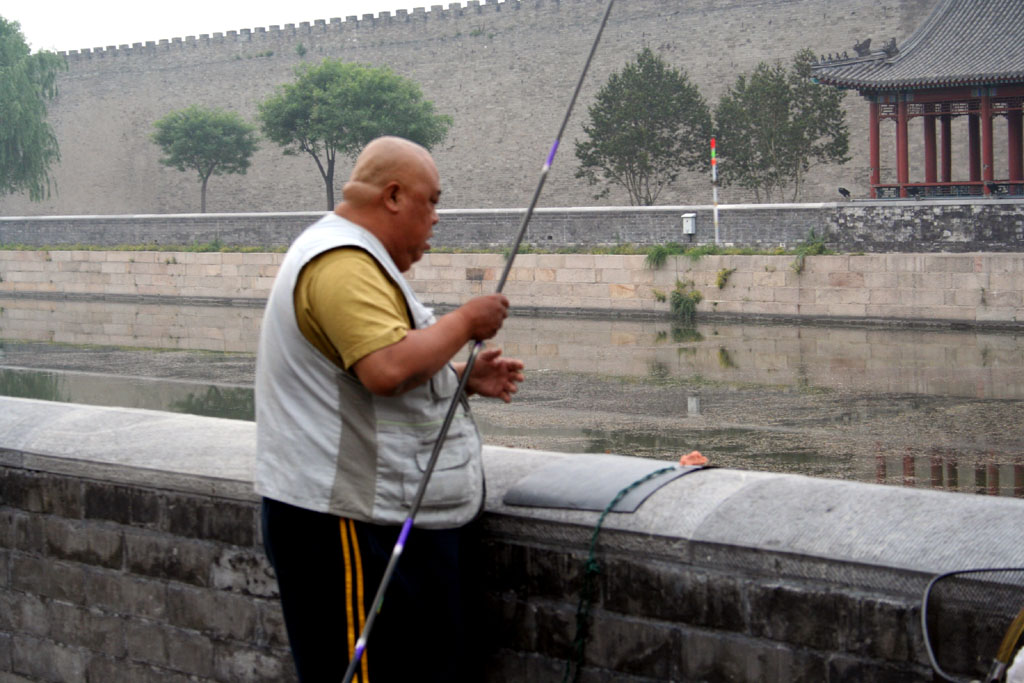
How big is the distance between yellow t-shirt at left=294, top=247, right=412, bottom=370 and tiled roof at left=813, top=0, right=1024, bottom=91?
20.5 m

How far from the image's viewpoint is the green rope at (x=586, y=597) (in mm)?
2105

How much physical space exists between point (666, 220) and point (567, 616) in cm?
1749

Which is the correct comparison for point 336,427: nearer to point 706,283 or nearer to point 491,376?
point 491,376

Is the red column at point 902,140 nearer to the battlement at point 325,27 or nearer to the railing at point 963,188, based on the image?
the railing at point 963,188

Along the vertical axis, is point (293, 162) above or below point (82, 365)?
above

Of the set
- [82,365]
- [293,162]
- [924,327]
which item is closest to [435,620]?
[82,365]

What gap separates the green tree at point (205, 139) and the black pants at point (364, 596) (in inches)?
1417

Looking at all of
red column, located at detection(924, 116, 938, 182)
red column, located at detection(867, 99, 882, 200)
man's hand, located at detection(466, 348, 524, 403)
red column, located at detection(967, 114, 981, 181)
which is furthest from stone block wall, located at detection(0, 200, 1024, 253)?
man's hand, located at detection(466, 348, 524, 403)

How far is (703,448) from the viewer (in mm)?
8484

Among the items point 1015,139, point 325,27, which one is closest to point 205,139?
point 325,27

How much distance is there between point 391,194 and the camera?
6.47ft

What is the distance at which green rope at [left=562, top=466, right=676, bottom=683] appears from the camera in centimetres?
211

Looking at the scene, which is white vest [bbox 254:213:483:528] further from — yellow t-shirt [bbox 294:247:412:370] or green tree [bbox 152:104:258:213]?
green tree [bbox 152:104:258:213]

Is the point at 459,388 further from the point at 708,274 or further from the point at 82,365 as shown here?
the point at 708,274
